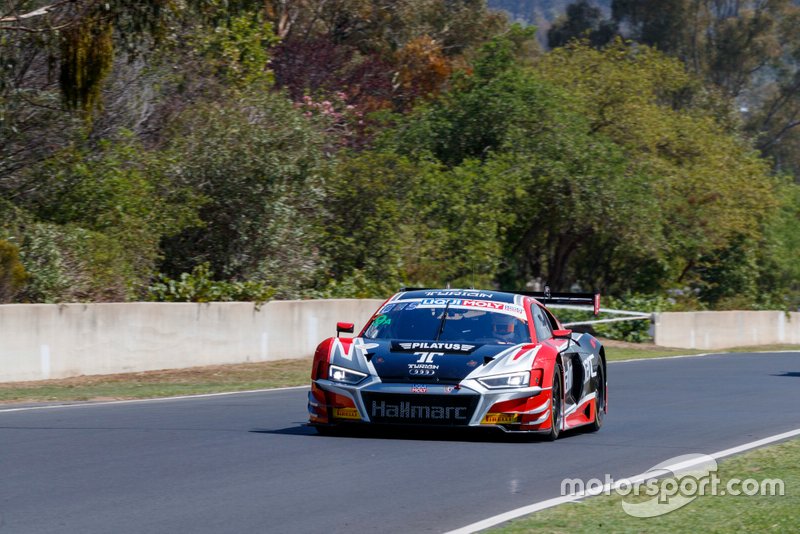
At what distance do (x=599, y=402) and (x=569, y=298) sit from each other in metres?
1.21

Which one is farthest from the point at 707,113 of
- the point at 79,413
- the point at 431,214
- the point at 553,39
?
the point at 79,413

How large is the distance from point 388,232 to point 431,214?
3450 millimetres

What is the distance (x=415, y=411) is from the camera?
37.6ft

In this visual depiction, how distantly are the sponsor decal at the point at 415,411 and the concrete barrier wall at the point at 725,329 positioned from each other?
29.6 meters

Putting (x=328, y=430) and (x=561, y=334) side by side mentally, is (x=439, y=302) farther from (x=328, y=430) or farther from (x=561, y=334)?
(x=328, y=430)

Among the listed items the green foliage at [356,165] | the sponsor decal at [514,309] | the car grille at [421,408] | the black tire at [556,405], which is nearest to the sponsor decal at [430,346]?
the car grille at [421,408]

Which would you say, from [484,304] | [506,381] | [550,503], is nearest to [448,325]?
[484,304]

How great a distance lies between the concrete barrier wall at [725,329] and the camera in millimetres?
41312

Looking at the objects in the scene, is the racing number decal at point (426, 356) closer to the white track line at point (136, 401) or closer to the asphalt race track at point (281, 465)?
the asphalt race track at point (281, 465)

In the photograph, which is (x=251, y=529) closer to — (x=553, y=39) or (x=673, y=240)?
(x=673, y=240)

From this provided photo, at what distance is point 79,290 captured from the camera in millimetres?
22344

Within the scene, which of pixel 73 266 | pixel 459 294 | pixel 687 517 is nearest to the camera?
pixel 687 517

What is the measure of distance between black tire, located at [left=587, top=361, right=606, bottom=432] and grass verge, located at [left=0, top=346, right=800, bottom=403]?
6.71m

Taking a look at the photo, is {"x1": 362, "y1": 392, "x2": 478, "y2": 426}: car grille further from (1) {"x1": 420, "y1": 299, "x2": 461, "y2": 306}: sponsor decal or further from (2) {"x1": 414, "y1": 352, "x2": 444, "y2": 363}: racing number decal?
(1) {"x1": 420, "y1": 299, "x2": 461, "y2": 306}: sponsor decal
